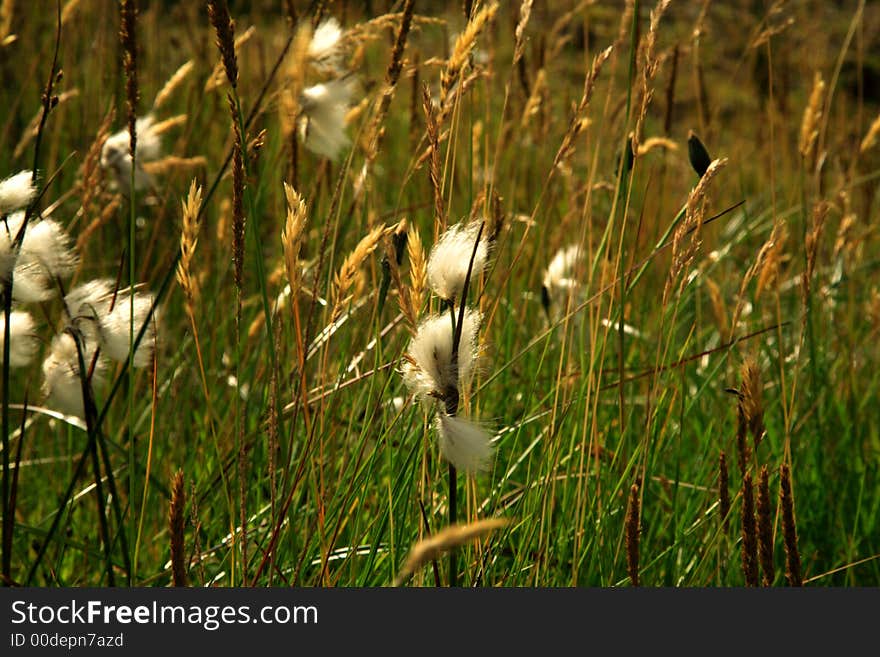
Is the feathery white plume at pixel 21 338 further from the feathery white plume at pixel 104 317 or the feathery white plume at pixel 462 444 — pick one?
the feathery white plume at pixel 462 444

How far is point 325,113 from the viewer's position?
4.98 ft

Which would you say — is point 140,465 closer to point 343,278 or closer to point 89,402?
point 89,402

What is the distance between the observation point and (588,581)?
4.18 ft

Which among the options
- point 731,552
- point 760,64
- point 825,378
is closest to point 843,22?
point 760,64

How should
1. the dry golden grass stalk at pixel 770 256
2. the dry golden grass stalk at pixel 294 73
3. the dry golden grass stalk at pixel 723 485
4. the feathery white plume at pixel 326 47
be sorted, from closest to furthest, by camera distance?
the dry golden grass stalk at pixel 723 485 → the dry golden grass stalk at pixel 770 256 → the dry golden grass stalk at pixel 294 73 → the feathery white plume at pixel 326 47

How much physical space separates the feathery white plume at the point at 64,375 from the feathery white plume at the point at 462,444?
1.84ft

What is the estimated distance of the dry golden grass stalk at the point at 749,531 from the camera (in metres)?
0.91

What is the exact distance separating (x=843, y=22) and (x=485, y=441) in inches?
341

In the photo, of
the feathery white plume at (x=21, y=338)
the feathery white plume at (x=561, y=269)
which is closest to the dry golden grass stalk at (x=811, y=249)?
the feathery white plume at (x=561, y=269)

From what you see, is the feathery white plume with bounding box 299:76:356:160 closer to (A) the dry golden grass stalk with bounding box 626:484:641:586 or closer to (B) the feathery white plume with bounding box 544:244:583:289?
(B) the feathery white plume with bounding box 544:244:583:289

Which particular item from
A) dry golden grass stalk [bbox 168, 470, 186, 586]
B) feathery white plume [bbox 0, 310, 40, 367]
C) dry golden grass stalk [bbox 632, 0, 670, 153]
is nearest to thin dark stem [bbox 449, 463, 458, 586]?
dry golden grass stalk [bbox 168, 470, 186, 586]

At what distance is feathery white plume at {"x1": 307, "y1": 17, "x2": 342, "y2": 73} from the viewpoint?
144cm

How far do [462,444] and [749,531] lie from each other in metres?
0.30

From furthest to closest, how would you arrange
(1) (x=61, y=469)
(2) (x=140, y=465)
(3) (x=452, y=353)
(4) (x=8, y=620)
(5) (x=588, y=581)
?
(1) (x=61, y=469) → (2) (x=140, y=465) → (5) (x=588, y=581) → (4) (x=8, y=620) → (3) (x=452, y=353)
